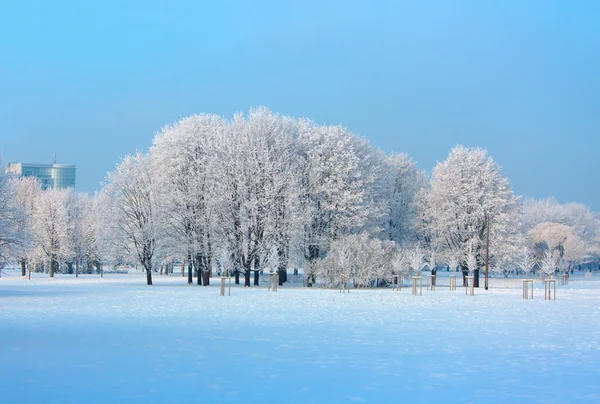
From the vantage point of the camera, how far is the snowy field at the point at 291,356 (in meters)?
10.7

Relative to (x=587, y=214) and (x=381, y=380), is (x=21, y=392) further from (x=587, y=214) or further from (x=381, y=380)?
(x=587, y=214)

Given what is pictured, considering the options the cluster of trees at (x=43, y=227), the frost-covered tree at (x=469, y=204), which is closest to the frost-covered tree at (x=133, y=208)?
the cluster of trees at (x=43, y=227)

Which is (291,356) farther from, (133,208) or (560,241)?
(560,241)

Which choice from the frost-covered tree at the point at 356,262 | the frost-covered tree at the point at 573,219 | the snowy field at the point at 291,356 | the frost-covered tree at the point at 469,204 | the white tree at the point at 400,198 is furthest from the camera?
the frost-covered tree at the point at 573,219

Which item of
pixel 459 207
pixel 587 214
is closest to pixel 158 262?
pixel 459 207

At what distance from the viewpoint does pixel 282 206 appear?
162 ft

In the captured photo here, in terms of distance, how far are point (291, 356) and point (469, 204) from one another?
4623 centimetres

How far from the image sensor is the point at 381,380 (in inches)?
464

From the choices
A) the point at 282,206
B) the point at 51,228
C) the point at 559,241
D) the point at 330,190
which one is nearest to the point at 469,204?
the point at 330,190

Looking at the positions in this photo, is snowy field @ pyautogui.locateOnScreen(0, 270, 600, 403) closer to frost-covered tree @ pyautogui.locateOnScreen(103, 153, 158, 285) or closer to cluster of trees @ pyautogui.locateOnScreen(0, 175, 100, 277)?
cluster of trees @ pyautogui.locateOnScreen(0, 175, 100, 277)

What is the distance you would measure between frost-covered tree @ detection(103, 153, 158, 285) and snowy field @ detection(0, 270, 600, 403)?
25252mm

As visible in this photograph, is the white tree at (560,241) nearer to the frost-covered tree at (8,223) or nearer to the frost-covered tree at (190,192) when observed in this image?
the frost-covered tree at (190,192)

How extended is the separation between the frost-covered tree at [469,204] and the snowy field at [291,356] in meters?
32.6

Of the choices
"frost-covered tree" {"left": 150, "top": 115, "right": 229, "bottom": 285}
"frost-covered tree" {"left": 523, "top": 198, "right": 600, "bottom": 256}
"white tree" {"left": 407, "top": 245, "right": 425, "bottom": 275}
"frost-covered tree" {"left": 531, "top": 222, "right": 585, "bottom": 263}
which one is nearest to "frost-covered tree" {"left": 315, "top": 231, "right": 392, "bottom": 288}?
"white tree" {"left": 407, "top": 245, "right": 425, "bottom": 275}
